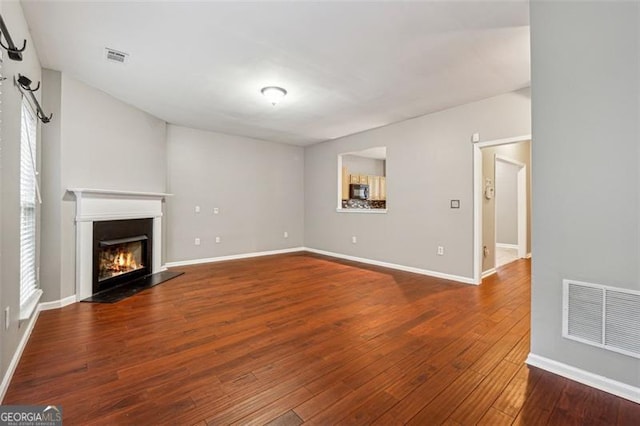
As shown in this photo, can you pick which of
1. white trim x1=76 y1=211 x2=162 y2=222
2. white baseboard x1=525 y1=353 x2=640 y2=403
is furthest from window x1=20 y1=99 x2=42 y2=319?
white baseboard x1=525 y1=353 x2=640 y2=403

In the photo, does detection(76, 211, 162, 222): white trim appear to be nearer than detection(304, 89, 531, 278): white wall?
Yes

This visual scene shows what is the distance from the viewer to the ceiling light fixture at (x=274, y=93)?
335cm

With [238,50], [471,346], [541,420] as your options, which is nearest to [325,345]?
[471,346]

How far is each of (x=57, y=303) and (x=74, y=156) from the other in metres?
1.65

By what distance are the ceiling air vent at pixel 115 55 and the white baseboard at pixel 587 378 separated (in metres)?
4.25

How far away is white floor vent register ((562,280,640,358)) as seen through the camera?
1.59 meters

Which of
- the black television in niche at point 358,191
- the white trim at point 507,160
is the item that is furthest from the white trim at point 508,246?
the black television in niche at point 358,191

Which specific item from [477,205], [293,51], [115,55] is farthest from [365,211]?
[115,55]

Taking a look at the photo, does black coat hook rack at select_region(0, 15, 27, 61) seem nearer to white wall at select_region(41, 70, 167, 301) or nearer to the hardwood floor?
white wall at select_region(41, 70, 167, 301)

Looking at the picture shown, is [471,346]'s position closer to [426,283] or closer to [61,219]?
[426,283]

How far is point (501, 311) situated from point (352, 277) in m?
1.97

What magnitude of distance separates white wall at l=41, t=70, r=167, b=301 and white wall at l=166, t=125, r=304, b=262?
105 cm

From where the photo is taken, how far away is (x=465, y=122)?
154 inches

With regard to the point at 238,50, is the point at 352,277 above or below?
below
